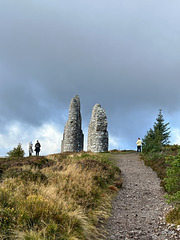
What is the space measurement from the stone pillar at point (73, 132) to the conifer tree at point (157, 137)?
47.5 feet

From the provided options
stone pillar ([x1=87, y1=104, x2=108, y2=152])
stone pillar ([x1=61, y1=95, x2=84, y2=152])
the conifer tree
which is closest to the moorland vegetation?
the conifer tree

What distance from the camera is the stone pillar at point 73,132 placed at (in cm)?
3828

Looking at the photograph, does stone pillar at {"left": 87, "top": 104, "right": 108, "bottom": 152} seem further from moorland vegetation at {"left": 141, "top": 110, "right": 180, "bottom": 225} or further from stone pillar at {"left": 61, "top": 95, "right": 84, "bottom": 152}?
moorland vegetation at {"left": 141, "top": 110, "right": 180, "bottom": 225}

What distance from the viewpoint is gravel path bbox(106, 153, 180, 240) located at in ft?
21.8

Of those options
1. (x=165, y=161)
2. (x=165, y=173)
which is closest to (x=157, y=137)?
(x=165, y=173)

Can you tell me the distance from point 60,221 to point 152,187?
8.91 metres

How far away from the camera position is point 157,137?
24953 millimetres

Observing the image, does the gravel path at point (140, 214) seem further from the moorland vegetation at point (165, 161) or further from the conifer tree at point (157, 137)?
the conifer tree at point (157, 137)

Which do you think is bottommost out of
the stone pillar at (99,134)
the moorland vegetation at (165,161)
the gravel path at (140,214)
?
the gravel path at (140,214)

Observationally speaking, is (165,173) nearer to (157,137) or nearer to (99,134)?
(157,137)

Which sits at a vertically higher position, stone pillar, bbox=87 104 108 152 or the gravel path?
stone pillar, bbox=87 104 108 152

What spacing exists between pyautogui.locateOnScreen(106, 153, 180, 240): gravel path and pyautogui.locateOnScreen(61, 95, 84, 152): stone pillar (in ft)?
79.9

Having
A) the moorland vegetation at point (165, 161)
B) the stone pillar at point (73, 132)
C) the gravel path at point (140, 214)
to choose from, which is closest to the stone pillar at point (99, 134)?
the stone pillar at point (73, 132)

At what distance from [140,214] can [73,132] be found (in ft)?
100
